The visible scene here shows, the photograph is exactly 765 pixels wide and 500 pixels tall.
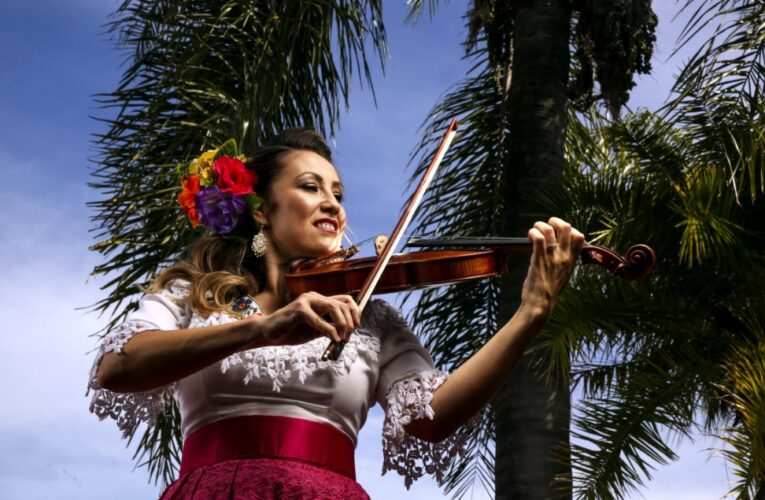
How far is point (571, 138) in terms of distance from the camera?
10172 millimetres

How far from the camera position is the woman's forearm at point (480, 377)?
2.51 m

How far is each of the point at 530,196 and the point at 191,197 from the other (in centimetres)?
467

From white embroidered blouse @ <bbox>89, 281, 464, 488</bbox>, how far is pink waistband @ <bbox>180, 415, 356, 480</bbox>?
0.09 feet

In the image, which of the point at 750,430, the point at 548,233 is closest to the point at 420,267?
the point at 548,233

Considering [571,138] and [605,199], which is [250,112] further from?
[571,138]

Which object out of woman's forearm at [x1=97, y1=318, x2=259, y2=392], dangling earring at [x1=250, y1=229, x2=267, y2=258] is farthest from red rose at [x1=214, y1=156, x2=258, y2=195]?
woman's forearm at [x1=97, y1=318, x2=259, y2=392]

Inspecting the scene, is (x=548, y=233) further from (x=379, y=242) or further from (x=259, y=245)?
(x=259, y=245)

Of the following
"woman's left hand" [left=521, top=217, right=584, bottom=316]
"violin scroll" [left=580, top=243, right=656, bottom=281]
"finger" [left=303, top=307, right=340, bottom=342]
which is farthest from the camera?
"violin scroll" [left=580, top=243, right=656, bottom=281]

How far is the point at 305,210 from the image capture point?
301 centimetres

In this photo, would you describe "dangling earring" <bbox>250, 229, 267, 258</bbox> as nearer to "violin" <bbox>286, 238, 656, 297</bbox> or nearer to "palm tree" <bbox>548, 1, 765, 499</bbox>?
"violin" <bbox>286, 238, 656, 297</bbox>

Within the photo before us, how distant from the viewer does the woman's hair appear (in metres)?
2.83

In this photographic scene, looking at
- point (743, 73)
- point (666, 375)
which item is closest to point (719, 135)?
point (743, 73)

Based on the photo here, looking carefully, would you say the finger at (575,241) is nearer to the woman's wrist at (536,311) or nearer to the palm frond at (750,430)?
the woman's wrist at (536,311)

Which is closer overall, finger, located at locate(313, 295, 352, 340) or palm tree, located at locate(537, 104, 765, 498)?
finger, located at locate(313, 295, 352, 340)
